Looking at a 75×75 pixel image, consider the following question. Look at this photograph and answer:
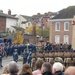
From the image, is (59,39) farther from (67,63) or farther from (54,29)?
(67,63)

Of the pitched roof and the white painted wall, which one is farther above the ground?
the pitched roof

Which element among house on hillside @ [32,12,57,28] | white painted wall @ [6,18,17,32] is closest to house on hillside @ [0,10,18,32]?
white painted wall @ [6,18,17,32]

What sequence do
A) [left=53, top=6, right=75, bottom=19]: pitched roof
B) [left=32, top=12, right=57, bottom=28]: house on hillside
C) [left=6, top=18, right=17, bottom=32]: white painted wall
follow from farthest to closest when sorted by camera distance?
[left=32, top=12, right=57, bottom=28]: house on hillside, [left=6, top=18, right=17, bottom=32]: white painted wall, [left=53, top=6, right=75, bottom=19]: pitched roof

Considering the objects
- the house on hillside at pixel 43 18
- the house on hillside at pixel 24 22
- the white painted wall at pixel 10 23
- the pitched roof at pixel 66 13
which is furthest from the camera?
the house on hillside at pixel 43 18

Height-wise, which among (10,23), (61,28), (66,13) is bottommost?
(61,28)

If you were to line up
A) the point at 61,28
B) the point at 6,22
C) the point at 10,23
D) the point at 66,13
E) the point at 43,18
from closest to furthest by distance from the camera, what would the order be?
the point at 61,28, the point at 66,13, the point at 6,22, the point at 10,23, the point at 43,18

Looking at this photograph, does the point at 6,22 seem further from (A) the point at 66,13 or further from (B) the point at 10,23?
(A) the point at 66,13

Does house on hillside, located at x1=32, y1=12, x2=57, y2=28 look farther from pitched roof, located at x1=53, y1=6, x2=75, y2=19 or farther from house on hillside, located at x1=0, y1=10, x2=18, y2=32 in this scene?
pitched roof, located at x1=53, y1=6, x2=75, y2=19

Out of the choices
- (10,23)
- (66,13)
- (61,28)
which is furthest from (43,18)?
(61,28)

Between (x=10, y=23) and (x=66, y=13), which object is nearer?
(x=66, y=13)

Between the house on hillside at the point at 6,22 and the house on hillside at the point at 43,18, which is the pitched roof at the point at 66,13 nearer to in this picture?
the house on hillside at the point at 6,22

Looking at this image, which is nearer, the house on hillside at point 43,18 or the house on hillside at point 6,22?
the house on hillside at point 6,22

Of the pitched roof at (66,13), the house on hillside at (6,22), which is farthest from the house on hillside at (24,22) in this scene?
the pitched roof at (66,13)

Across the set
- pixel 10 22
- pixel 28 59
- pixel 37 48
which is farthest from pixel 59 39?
pixel 28 59
